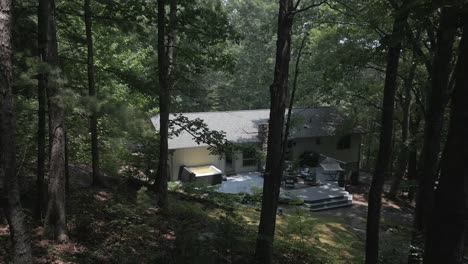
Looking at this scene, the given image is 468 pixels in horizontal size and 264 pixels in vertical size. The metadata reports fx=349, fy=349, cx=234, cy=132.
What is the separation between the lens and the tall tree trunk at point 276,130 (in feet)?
21.9

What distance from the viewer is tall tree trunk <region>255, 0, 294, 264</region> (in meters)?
6.68

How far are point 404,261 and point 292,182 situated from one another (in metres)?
10.4

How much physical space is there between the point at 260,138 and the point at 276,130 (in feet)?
50.7

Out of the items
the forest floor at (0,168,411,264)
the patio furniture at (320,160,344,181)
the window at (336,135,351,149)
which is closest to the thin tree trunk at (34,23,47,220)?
the forest floor at (0,168,411,264)

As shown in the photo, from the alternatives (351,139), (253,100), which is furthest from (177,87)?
(253,100)

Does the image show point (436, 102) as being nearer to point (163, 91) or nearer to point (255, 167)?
point (163, 91)

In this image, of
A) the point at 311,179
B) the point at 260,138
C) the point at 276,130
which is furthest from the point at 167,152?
the point at 260,138

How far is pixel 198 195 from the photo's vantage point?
15.3 metres

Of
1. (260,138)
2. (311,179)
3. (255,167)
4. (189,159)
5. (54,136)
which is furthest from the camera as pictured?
(255,167)

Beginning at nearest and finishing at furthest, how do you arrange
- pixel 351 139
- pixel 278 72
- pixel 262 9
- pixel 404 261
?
pixel 278 72 → pixel 404 261 → pixel 351 139 → pixel 262 9

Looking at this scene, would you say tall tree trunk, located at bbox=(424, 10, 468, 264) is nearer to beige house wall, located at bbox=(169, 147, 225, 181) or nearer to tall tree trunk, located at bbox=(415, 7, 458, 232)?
tall tree trunk, located at bbox=(415, 7, 458, 232)

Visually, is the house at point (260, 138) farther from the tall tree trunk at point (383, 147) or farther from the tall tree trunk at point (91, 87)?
the tall tree trunk at point (383, 147)

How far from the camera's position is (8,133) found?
401cm

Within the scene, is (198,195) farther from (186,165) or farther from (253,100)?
(253,100)
